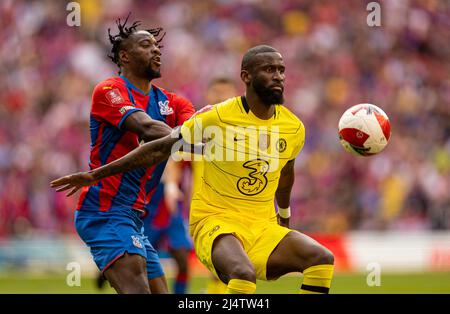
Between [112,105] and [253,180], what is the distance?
1.40 m

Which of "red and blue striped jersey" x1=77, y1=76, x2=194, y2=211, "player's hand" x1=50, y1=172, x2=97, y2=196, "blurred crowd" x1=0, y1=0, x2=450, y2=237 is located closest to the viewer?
"player's hand" x1=50, y1=172, x2=97, y2=196

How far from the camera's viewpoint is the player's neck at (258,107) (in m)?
8.15

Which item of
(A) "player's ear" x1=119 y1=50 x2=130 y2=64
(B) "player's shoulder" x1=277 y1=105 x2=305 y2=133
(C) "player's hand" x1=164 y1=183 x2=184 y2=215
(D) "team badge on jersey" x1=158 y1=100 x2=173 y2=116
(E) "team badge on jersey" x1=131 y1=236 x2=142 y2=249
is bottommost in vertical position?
(E) "team badge on jersey" x1=131 y1=236 x2=142 y2=249

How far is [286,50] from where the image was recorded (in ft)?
77.3

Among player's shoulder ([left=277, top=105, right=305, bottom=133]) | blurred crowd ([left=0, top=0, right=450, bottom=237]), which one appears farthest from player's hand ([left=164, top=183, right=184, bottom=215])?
blurred crowd ([left=0, top=0, right=450, bottom=237])

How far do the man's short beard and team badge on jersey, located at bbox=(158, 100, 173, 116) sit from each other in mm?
781

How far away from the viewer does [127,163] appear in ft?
24.3

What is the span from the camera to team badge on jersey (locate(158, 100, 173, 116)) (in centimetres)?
815

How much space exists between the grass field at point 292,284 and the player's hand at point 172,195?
2052mm

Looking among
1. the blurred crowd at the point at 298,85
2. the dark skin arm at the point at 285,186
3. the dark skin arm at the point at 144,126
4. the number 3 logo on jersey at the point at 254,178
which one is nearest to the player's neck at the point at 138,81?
the dark skin arm at the point at 144,126

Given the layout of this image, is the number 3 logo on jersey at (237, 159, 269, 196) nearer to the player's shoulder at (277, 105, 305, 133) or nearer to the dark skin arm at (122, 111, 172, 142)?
the player's shoulder at (277, 105, 305, 133)

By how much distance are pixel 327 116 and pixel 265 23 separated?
11.7ft

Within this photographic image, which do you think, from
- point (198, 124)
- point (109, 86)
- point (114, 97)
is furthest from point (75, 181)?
point (198, 124)

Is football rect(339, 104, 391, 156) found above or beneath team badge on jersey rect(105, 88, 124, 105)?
beneath
